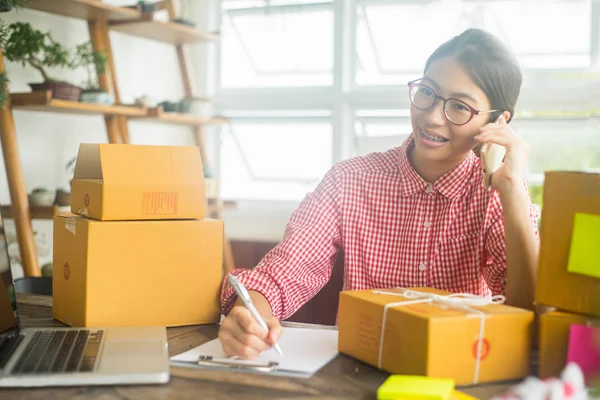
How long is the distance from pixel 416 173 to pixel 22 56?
1.72 metres

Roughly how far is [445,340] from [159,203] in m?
0.59

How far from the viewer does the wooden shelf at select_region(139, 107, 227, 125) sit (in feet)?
10.4

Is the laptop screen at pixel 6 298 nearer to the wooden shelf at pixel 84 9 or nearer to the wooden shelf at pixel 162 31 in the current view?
the wooden shelf at pixel 84 9

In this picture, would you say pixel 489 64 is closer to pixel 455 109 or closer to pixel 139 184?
pixel 455 109

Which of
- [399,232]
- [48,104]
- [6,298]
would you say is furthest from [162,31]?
[6,298]

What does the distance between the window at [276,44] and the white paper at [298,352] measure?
9.34 ft

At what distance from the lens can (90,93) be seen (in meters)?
2.86

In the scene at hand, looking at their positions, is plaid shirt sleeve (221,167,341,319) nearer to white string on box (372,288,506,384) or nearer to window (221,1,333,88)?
white string on box (372,288,506,384)

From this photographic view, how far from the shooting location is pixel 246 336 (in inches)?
39.8

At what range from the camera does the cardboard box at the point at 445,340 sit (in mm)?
891

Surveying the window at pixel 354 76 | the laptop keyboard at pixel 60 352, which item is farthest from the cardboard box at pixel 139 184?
the window at pixel 354 76

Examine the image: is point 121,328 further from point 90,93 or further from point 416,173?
point 90,93

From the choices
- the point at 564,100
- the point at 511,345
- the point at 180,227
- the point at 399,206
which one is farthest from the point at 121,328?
the point at 564,100

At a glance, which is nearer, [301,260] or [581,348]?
[581,348]
